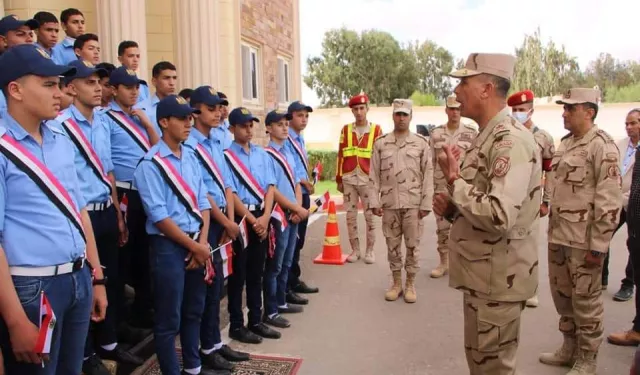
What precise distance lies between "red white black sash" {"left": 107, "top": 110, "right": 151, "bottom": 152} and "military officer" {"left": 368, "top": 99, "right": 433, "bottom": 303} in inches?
106

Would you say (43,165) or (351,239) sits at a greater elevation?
(43,165)

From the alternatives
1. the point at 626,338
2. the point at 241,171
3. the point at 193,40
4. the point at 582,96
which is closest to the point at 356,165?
the point at 193,40

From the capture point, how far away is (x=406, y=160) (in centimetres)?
582

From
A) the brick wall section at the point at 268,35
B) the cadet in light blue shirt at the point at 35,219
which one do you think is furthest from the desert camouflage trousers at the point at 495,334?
the brick wall section at the point at 268,35

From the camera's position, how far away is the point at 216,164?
4.18 metres

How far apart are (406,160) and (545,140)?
1.55 m

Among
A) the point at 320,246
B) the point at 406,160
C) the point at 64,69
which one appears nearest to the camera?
the point at 64,69

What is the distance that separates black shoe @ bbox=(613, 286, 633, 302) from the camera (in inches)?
225

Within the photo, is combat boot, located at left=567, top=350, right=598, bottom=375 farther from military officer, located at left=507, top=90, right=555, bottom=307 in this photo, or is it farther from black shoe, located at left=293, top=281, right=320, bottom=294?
black shoe, located at left=293, top=281, right=320, bottom=294

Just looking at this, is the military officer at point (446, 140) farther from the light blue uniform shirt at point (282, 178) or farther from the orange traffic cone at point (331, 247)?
the light blue uniform shirt at point (282, 178)

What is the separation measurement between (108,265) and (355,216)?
4237 millimetres

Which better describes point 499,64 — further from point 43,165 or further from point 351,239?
point 351,239

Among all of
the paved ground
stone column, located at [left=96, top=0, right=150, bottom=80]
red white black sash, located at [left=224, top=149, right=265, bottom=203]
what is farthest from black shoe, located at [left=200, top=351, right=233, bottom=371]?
stone column, located at [left=96, top=0, right=150, bottom=80]

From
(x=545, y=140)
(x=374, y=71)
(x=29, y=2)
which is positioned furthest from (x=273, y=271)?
(x=374, y=71)
